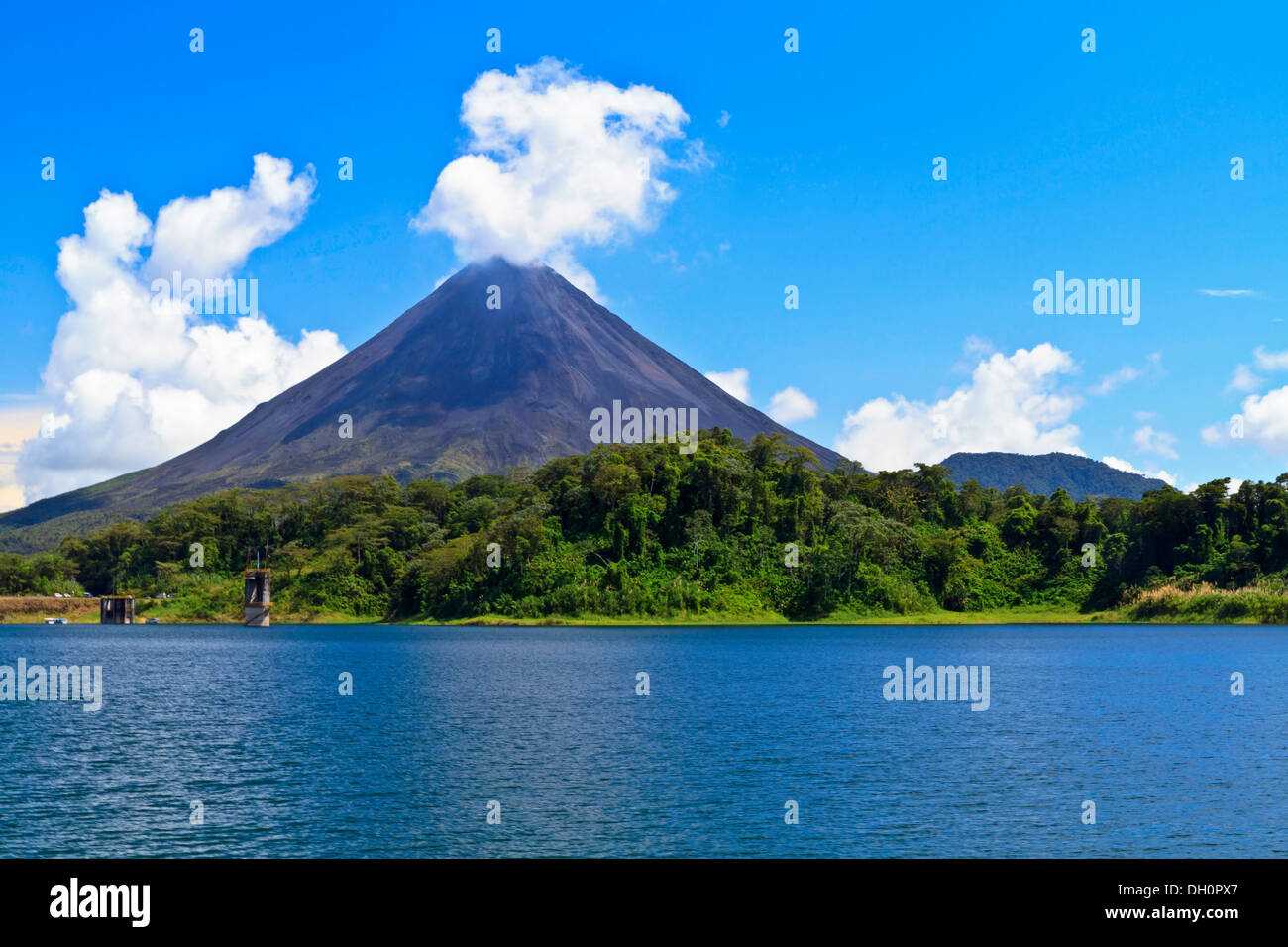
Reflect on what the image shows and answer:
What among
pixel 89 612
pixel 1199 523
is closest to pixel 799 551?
pixel 1199 523

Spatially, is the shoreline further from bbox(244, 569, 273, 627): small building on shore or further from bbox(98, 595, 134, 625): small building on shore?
bbox(244, 569, 273, 627): small building on shore

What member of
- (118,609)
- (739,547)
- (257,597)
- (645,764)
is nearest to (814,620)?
(739,547)
